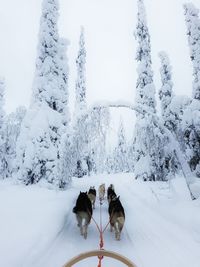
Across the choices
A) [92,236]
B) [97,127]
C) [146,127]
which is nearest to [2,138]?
[97,127]

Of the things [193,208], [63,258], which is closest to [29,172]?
[193,208]

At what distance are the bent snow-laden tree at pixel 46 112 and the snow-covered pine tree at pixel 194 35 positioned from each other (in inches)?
358

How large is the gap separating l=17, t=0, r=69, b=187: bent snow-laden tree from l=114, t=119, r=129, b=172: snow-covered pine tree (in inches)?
1574

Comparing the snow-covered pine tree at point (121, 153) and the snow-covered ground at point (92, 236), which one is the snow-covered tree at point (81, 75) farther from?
the snow-covered ground at point (92, 236)

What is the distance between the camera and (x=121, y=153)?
73750 mm

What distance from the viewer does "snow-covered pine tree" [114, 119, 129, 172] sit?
69.4m

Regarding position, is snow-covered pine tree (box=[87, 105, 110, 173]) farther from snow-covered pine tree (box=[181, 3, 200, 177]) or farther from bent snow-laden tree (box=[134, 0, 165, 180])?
bent snow-laden tree (box=[134, 0, 165, 180])

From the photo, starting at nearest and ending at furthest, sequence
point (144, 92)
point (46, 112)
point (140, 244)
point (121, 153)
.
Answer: point (140, 244)
point (46, 112)
point (144, 92)
point (121, 153)

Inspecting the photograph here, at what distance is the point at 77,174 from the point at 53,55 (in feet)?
73.8

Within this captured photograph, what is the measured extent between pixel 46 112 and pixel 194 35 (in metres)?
11.1

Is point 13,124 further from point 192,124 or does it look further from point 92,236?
point 92,236

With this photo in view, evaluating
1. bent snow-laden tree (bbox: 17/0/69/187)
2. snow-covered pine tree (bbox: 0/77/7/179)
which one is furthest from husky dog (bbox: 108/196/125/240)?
snow-covered pine tree (bbox: 0/77/7/179)

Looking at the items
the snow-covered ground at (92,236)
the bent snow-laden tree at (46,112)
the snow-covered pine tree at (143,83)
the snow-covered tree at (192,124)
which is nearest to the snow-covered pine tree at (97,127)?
the snow-covered ground at (92,236)

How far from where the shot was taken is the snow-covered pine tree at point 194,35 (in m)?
20.2
